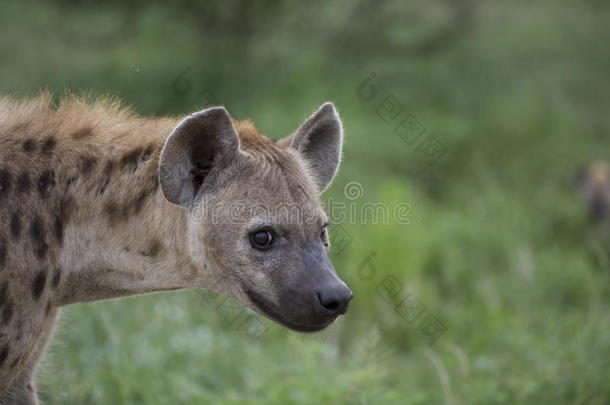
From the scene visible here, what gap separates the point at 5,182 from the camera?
2178mm

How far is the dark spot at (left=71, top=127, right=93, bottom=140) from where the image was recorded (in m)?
A: 2.35

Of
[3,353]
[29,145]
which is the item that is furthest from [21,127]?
[3,353]

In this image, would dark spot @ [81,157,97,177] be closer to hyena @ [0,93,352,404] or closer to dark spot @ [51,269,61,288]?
hyena @ [0,93,352,404]

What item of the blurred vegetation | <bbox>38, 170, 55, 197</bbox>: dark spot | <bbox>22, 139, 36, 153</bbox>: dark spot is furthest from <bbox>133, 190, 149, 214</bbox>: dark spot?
the blurred vegetation

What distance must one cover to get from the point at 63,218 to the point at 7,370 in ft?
1.53

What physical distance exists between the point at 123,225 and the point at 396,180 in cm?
436

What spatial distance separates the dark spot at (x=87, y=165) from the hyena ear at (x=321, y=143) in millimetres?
638

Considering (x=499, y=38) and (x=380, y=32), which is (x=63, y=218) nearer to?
(x=380, y=32)

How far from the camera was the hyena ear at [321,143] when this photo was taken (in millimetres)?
2551

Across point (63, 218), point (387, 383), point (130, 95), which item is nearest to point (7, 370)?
point (63, 218)

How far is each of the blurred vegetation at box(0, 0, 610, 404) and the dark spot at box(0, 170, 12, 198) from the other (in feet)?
2.72

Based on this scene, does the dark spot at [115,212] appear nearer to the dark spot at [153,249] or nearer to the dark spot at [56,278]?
the dark spot at [153,249]

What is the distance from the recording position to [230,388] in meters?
3.56

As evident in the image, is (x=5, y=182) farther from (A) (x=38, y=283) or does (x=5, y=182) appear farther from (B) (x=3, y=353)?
(B) (x=3, y=353)
